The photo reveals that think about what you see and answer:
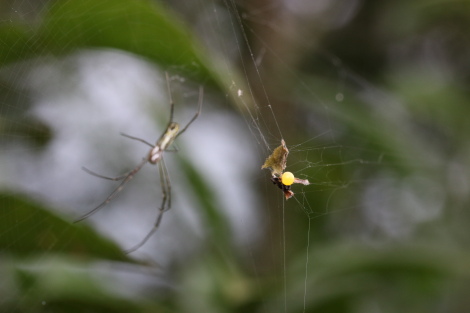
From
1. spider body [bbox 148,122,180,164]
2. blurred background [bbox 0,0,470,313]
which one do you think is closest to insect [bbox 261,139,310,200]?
blurred background [bbox 0,0,470,313]

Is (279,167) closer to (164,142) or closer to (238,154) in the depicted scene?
(164,142)

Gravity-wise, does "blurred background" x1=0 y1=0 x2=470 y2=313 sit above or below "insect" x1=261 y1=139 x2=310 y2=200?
above

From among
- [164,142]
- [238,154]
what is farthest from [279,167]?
[238,154]

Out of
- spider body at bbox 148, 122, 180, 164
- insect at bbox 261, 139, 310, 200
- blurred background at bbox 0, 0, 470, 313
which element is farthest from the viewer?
spider body at bbox 148, 122, 180, 164

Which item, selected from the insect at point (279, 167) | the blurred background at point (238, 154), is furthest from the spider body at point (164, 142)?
the insect at point (279, 167)

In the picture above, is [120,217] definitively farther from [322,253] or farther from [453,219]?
[453,219]

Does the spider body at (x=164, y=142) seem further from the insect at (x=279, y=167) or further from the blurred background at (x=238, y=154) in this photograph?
the insect at (x=279, y=167)

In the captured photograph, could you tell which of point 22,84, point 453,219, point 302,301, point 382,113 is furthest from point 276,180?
point 453,219

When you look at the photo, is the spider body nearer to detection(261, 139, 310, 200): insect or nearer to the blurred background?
the blurred background
